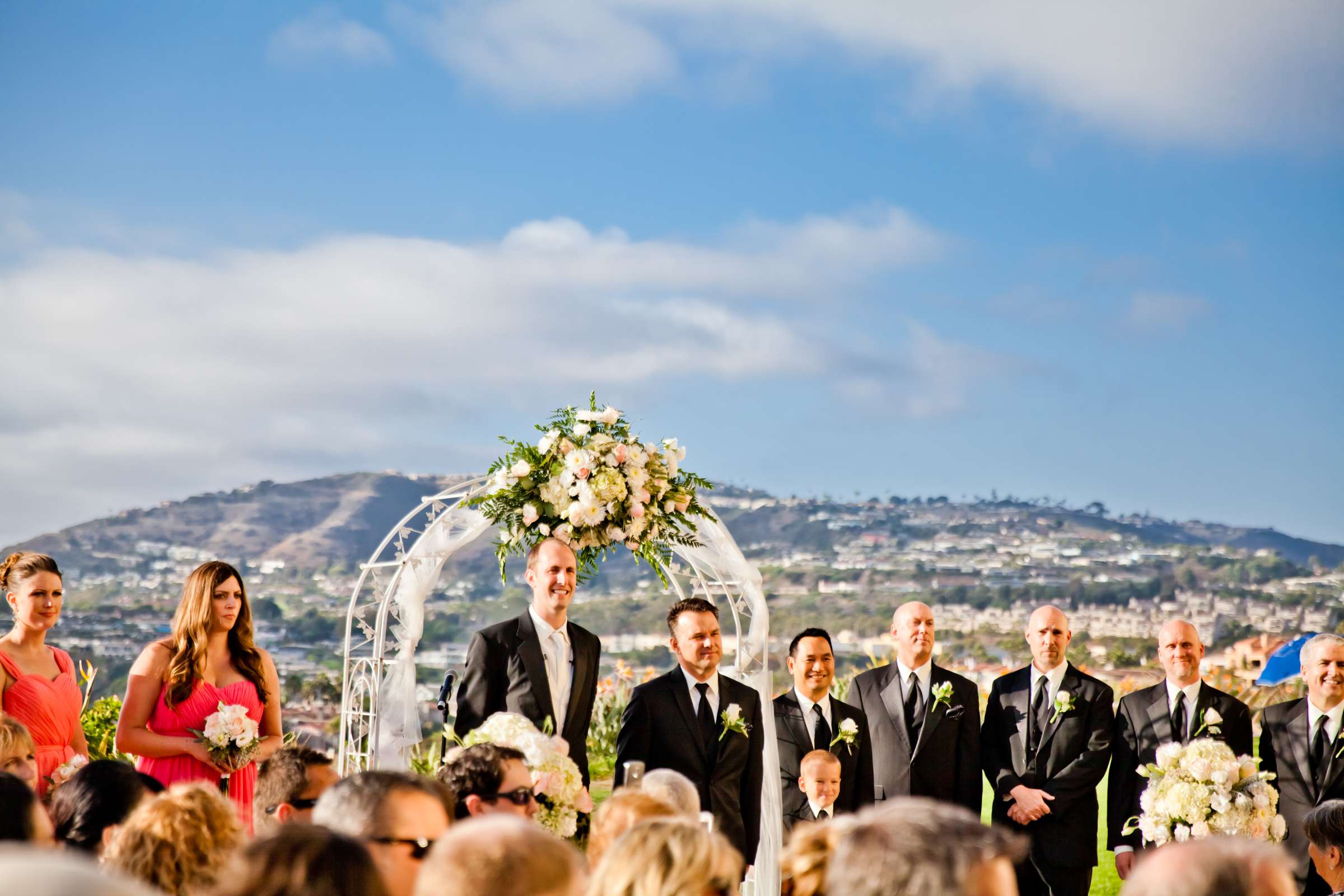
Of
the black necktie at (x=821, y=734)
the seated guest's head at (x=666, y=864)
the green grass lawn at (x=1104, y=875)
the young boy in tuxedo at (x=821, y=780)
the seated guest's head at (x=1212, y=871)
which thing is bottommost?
the green grass lawn at (x=1104, y=875)

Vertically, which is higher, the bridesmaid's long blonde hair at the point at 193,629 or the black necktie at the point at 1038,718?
the bridesmaid's long blonde hair at the point at 193,629

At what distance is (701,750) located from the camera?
22.6 feet

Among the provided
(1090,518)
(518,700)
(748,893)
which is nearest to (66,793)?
(518,700)

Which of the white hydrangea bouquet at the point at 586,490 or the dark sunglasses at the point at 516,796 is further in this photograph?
the white hydrangea bouquet at the point at 586,490

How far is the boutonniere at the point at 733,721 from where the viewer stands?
→ 6.79 m

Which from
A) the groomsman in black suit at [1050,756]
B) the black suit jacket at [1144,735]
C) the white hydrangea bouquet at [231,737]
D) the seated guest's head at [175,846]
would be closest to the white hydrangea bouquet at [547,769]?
the white hydrangea bouquet at [231,737]

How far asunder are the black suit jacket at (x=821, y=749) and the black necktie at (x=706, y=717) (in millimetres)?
863

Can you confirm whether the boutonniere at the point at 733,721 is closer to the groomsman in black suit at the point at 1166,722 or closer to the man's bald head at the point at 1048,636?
the man's bald head at the point at 1048,636

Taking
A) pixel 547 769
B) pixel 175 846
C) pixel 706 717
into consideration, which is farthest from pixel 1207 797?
pixel 175 846

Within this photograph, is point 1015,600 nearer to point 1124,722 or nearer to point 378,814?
point 1124,722

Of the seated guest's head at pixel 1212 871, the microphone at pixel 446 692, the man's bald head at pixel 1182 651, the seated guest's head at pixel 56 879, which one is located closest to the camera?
the seated guest's head at pixel 56 879

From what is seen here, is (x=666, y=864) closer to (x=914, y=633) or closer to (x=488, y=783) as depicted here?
(x=488, y=783)

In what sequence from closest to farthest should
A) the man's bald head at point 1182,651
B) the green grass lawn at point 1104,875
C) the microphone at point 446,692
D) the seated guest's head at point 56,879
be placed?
1. the seated guest's head at point 56,879
2. the microphone at point 446,692
3. the man's bald head at point 1182,651
4. the green grass lawn at point 1104,875

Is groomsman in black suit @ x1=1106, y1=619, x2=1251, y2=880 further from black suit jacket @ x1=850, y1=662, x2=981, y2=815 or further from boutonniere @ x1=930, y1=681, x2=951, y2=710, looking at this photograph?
boutonniere @ x1=930, y1=681, x2=951, y2=710
